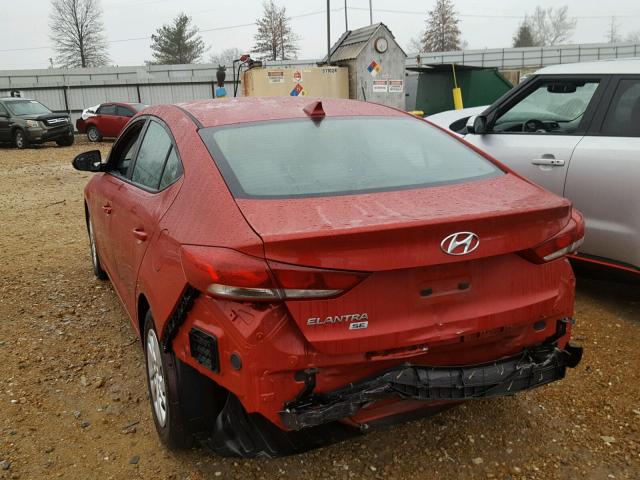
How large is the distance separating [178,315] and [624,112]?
3.34 m

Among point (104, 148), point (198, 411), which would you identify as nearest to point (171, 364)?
point (198, 411)

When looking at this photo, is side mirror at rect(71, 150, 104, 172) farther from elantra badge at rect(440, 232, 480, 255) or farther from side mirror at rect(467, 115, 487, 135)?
side mirror at rect(467, 115, 487, 135)

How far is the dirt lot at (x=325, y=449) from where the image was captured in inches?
105

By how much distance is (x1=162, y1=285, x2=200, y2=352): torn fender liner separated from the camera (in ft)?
7.33

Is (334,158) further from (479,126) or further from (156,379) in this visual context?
(479,126)

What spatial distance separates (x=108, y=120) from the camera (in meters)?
20.1

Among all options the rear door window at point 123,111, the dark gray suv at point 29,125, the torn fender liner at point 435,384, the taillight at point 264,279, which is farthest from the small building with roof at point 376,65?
the taillight at point 264,279

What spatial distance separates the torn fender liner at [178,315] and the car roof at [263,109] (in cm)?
92

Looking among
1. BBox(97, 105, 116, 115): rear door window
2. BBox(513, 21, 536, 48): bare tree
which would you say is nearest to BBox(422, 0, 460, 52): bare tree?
BBox(513, 21, 536, 48): bare tree

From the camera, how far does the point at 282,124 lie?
2883mm

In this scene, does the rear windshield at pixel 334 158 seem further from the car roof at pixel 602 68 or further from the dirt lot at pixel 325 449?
the car roof at pixel 602 68

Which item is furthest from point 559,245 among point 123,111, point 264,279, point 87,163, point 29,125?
point 123,111

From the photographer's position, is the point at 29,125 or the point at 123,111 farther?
the point at 123,111

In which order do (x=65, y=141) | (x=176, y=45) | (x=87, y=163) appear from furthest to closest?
(x=176, y=45), (x=65, y=141), (x=87, y=163)
